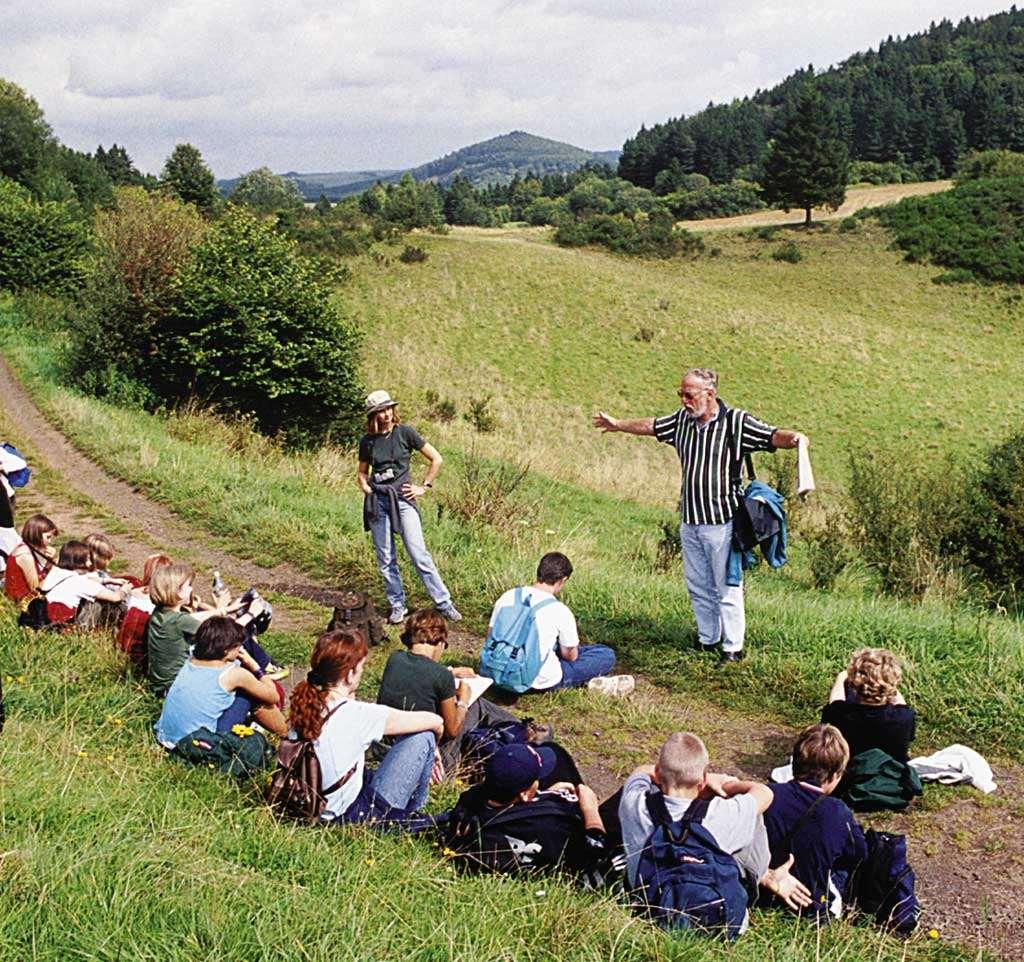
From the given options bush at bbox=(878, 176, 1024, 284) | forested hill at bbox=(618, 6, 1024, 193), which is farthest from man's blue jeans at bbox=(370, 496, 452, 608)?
forested hill at bbox=(618, 6, 1024, 193)

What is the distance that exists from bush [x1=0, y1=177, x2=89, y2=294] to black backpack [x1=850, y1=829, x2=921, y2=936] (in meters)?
35.4

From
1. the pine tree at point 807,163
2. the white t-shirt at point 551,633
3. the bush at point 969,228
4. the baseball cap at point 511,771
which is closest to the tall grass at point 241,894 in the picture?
the baseball cap at point 511,771

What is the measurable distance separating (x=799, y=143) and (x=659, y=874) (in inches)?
2653

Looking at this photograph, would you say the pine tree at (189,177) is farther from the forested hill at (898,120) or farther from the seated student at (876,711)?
the seated student at (876,711)

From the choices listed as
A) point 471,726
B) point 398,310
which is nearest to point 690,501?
point 471,726

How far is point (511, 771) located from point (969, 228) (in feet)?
191

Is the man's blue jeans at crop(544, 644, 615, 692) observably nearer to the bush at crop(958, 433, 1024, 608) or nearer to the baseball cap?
the baseball cap

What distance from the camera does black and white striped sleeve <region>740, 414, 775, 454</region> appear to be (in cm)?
619

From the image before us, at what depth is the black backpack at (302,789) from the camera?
13.7ft

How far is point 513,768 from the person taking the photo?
4.03 metres

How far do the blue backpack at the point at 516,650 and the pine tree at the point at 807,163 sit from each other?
61827mm

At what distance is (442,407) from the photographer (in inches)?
1139

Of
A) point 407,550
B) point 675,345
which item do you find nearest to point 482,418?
point 675,345

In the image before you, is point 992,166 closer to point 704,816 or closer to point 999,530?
point 999,530
